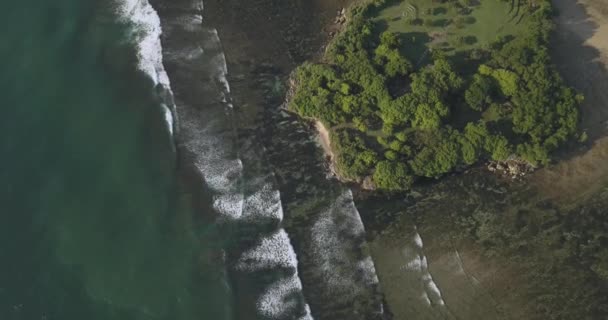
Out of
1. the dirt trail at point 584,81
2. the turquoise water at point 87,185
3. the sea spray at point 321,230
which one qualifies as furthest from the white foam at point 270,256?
the dirt trail at point 584,81

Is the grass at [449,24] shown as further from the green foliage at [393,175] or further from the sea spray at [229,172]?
the sea spray at [229,172]

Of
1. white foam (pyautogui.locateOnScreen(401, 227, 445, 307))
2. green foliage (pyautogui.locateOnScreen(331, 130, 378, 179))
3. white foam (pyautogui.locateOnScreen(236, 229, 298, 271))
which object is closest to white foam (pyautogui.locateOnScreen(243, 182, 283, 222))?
white foam (pyautogui.locateOnScreen(236, 229, 298, 271))

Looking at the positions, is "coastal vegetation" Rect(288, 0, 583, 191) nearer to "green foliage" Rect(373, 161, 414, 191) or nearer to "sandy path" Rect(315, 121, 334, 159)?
"green foliage" Rect(373, 161, 414, 191)

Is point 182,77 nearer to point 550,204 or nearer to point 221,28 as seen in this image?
point 221,28

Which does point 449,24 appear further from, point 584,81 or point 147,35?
point 147,35

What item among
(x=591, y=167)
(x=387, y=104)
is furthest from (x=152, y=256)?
(x=591, y=167)
